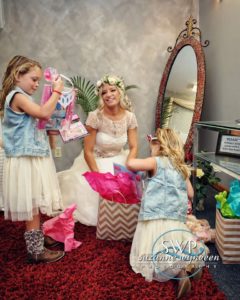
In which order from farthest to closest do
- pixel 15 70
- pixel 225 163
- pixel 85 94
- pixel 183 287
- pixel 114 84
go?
pixel 85 94 < pixel 114 84 < pixel 225 163 < pixel 15 70 < pixel 183 287

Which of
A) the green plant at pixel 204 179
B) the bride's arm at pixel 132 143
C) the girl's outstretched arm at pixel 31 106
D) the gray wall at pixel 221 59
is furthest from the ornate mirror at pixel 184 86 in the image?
the girl's outstretched arm at pixel 31 106

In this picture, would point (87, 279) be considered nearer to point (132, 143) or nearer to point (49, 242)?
point (49, 242)

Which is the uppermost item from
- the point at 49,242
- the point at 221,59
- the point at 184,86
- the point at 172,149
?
the point at 221,59

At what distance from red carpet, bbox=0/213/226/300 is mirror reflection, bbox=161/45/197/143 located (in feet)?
5.37

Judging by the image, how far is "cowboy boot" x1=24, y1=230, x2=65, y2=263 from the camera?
170cm

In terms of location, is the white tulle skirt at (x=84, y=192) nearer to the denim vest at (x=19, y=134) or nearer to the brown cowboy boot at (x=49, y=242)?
the brown cowboy boot at (x=49, y=242)

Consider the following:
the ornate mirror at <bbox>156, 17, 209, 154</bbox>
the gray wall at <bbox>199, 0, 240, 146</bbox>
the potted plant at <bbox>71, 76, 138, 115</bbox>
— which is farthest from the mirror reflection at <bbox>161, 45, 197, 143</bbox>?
the potted plant at <bbox>71, 76, 138, 115</bbox>

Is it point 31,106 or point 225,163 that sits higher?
point 31,106

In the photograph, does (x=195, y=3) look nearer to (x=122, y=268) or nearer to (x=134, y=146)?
(x=134, y=146)

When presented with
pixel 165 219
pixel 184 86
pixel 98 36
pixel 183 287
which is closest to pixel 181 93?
pixel 184 86

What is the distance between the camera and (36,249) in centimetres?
171

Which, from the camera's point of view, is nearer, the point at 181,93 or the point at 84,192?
the point at 84,192

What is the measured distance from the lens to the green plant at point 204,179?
2393mm

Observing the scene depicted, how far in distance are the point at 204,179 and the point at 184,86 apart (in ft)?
3.69
